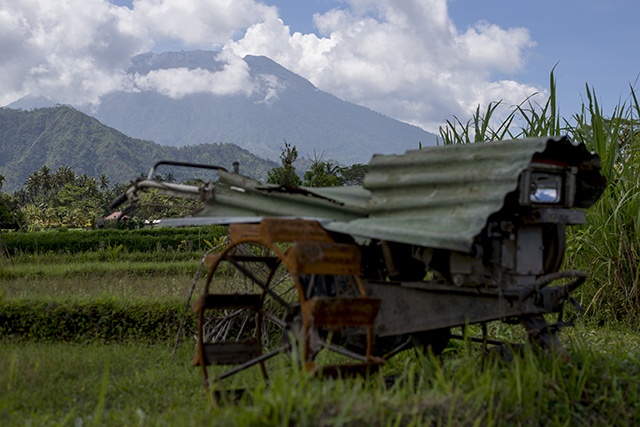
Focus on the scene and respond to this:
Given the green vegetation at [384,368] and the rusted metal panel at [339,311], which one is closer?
the green vegetation at [384,368]

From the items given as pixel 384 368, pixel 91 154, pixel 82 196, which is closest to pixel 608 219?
pixel 384 368

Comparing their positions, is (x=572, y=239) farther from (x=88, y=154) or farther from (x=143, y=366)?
(x=88, y=154)

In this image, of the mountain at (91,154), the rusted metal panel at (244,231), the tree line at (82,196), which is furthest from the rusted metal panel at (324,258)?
the mountain at (91,154)

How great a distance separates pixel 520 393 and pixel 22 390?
3568 mm

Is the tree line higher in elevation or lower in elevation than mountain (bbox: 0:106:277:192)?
lower

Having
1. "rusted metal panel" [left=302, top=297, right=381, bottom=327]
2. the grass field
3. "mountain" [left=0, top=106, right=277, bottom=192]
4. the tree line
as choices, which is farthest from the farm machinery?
"mountain" [left=0, top=106, right=277, bottom=192]

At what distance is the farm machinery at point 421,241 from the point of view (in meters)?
4.07

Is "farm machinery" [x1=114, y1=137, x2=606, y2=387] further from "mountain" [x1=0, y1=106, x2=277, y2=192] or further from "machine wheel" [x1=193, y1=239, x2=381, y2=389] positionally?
"mountain" [x1=0, y1=106, x2=277, y2=192]

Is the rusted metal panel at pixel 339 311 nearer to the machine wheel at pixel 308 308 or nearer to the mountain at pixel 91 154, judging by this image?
the machine wheel at pixel 308 308

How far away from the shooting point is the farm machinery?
4.07 meters

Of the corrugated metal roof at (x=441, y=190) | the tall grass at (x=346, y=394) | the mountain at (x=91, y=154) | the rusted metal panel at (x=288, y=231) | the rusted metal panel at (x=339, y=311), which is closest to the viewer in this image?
the tall grass at (x=346, y=394)

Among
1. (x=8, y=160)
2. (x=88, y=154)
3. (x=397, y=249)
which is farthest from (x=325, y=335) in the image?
(x=8, y=160)

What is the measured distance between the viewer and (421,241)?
3910mm

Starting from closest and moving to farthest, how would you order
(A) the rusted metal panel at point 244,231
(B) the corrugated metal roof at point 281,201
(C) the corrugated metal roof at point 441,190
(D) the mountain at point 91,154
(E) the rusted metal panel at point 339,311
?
(C) the corrugated metal roof at point 441,190, (E) the rusted metal panel at point 339,311, (A) the rusted metal panel at point 244,231, (B) the corrugated metal roof at point 281,201, (D) the mountain at point 91,154
